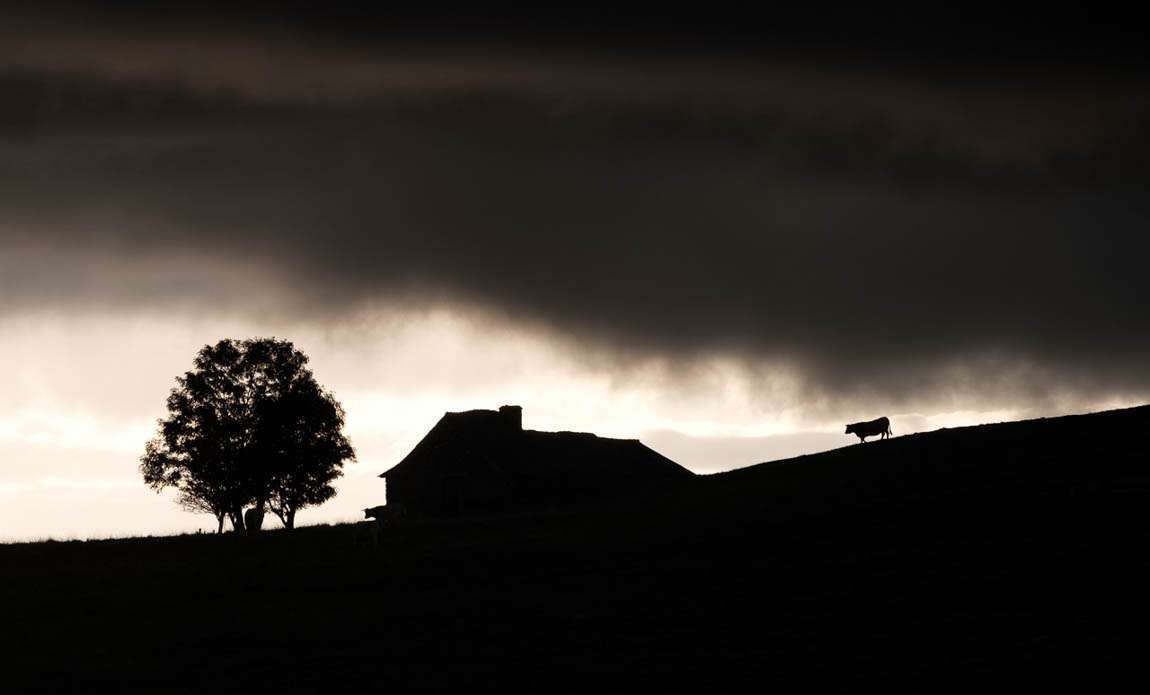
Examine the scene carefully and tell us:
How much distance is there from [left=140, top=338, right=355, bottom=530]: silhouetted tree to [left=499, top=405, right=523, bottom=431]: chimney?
1312cm

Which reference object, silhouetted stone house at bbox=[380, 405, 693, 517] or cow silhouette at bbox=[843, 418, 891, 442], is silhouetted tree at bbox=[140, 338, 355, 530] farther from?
cow silhouette at bbox=[843, 418, 891, 442]

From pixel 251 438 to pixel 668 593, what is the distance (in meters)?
59.5

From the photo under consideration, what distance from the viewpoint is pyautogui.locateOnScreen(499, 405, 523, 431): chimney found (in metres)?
111

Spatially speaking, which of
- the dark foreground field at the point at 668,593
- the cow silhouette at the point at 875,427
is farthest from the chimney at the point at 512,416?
the dark foreground field at the point at 668,593

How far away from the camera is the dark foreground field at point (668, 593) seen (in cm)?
3800

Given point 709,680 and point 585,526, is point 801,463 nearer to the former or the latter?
point 585,526

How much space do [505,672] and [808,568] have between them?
15331 millimetres

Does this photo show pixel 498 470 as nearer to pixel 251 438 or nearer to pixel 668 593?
pixel 251 438

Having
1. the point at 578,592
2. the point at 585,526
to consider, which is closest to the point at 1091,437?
the point at 585,526

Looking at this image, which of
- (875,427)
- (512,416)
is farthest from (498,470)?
(875,427)

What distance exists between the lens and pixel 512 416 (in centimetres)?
11138

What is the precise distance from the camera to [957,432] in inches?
3113

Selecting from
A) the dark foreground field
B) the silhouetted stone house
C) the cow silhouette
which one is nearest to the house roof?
the silhouetted stone house

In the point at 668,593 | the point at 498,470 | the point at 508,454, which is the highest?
the point at 508,454
